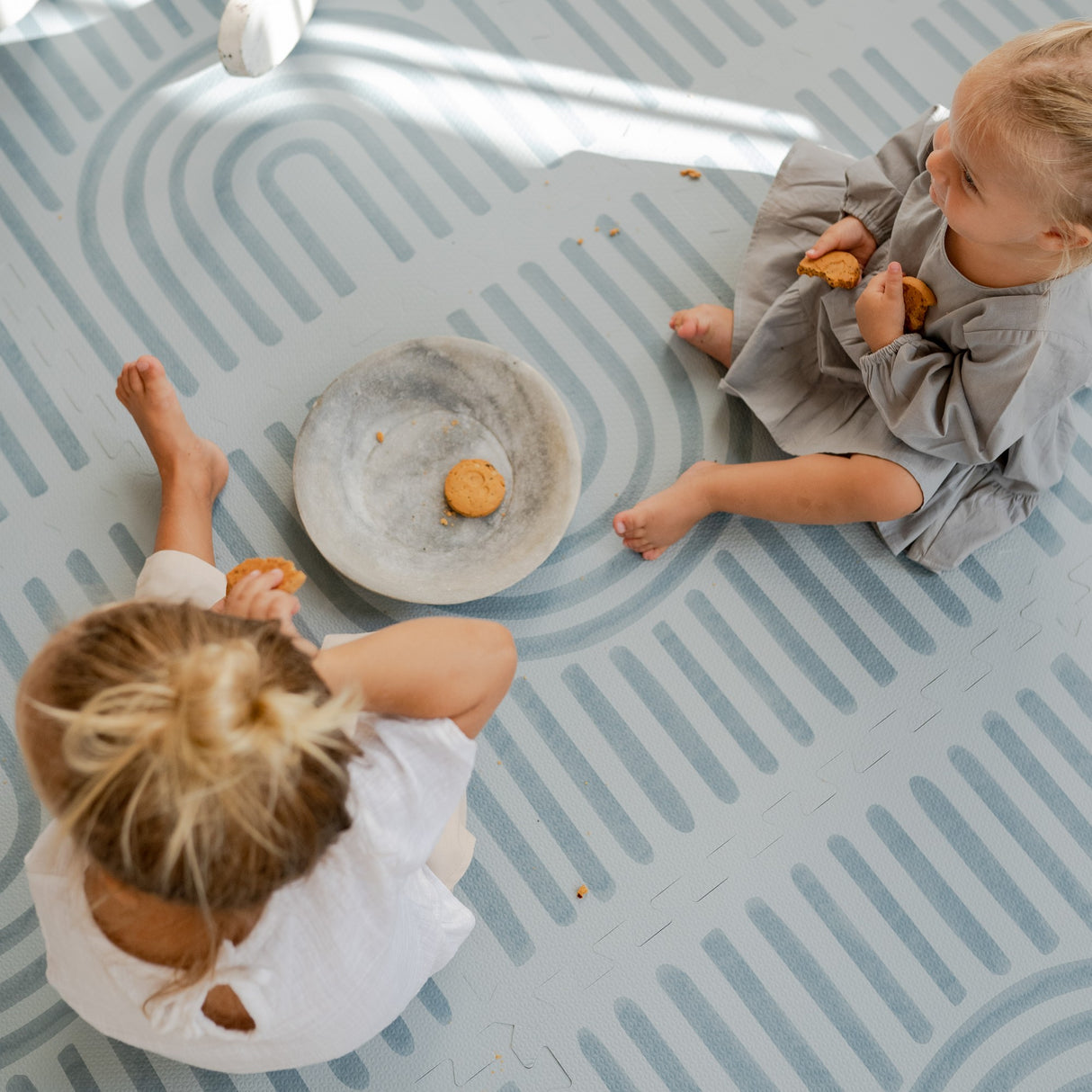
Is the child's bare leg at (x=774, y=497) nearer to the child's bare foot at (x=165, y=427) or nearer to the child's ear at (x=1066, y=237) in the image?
the child's ear at (x=1066, y=237)

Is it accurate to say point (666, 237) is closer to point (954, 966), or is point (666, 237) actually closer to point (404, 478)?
point (404, 478)

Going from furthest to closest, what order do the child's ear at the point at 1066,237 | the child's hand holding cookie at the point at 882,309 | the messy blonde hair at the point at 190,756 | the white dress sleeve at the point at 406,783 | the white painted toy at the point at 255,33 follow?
the white painted toy at the point at 255,33 → the child's hand holding cookie at the point at 882,309 → the child's ear at the point at 1066,237 → the white dress sleeve at the point at 406,783 → the messy blonde hair at the point at 190,756

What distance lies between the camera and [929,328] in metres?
0.82

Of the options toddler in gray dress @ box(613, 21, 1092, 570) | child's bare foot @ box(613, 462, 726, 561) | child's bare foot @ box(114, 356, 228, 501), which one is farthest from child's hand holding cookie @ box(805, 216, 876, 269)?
child's bare foot @ box(114, 356, 228, 501)

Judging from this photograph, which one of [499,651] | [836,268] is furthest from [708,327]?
[499,651]

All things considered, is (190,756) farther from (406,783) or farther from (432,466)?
(432,466)

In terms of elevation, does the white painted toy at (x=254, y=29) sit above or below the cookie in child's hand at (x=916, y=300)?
above

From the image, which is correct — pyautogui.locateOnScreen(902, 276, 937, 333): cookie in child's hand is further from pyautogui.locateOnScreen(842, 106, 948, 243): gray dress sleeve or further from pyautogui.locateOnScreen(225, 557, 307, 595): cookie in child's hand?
pyautogui.locateOnScreen(225, 557, 307, 595): cookie in child's hand

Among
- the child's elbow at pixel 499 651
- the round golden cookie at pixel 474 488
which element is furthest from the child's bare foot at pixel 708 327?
the child's elbow at pixel 499 651

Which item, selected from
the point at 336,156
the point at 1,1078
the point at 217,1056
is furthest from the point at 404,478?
the point at 1,1078

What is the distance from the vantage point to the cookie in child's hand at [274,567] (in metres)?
0.70

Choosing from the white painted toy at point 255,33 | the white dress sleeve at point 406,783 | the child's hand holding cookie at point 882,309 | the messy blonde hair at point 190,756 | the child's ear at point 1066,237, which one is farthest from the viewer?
the white painted toy at point 255,33

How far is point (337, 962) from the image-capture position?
56 centimetres

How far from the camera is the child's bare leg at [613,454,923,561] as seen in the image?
84 cm
